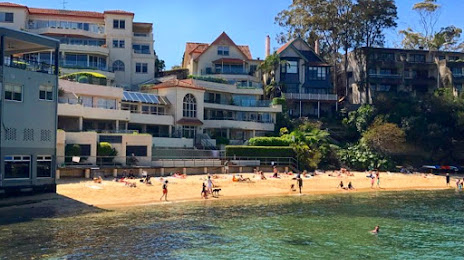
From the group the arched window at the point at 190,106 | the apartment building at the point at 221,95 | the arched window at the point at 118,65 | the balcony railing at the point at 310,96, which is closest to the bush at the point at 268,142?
the apartment building at the point at 221,95

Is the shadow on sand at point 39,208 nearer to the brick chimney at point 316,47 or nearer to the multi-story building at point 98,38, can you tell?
the multi-story building at point 98,38

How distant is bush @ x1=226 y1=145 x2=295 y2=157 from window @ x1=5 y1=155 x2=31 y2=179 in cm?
2538

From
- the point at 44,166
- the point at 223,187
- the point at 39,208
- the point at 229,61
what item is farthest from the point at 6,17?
the point at 39,208

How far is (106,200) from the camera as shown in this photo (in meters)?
36.1

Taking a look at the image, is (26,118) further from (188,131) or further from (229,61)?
(229,61)

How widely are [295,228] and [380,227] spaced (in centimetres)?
569

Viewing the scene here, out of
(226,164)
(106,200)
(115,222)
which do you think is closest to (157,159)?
(226,164)

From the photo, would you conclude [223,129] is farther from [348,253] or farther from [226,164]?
[348,253]

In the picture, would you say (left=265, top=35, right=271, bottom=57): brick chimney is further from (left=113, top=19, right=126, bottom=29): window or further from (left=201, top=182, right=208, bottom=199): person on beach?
(left=201, top=182, right=208, bottom=199): person on beach

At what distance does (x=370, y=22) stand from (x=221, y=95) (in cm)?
2900

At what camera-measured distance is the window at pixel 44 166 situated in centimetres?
3462

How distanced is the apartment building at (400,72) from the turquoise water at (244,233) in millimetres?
42584

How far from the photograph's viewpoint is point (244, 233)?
90.1 ft

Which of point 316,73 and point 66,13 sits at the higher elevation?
point 66,13
